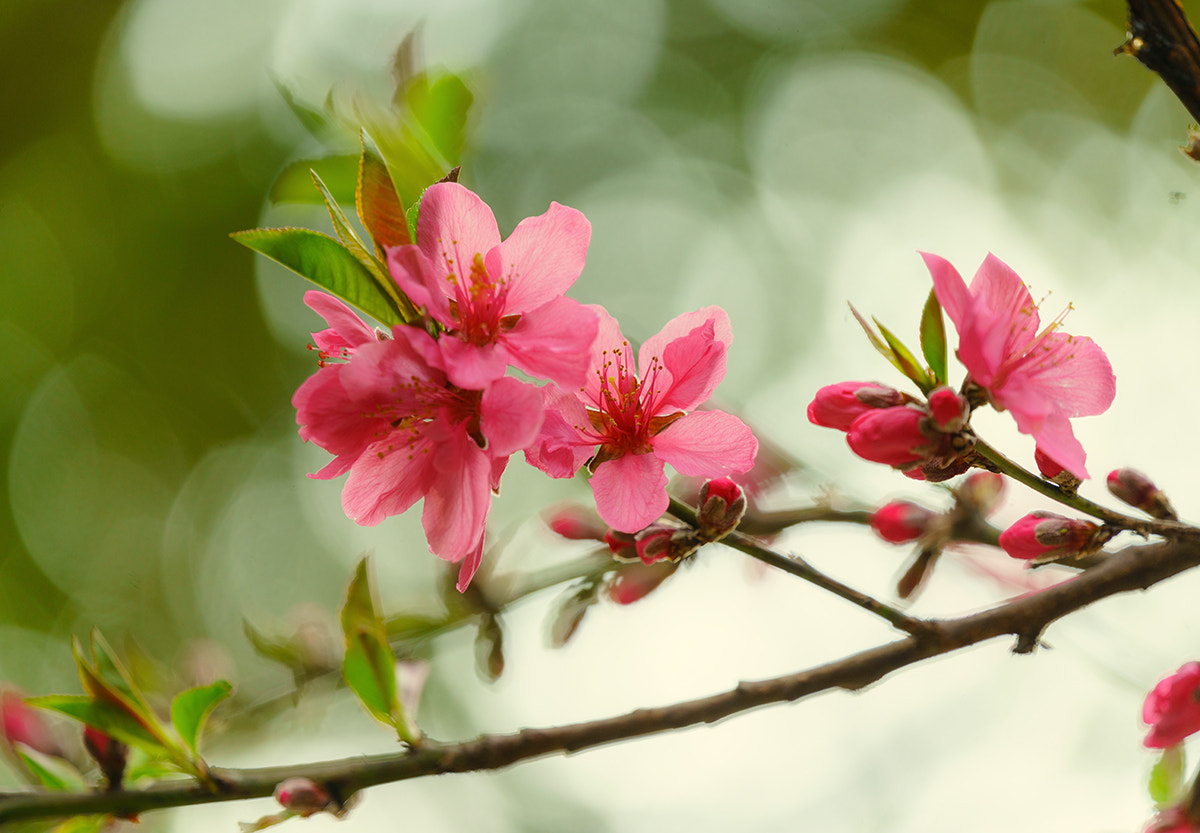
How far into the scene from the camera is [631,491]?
0.62m

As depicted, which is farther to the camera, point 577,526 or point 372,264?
point 577,526

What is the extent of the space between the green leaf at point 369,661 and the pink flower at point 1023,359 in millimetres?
486

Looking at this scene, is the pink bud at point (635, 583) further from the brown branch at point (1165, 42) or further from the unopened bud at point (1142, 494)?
the brown branch at point (1165, 42)

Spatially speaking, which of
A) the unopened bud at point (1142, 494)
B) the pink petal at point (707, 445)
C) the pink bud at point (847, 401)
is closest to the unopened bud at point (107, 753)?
the pink petal at point (707, 445)

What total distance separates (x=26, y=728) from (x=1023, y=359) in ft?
3.60

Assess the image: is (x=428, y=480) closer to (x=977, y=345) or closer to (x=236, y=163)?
(x=977, y=345)

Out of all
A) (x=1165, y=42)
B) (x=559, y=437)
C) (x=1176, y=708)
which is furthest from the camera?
(x=1176, y=708)

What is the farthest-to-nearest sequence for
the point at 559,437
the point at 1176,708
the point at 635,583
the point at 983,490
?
the point at 983,490, the point at 635,583, the point at 1176,708, the point at 559,437

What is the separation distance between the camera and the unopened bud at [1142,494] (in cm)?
65

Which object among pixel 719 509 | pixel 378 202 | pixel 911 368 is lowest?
pixel 719 509

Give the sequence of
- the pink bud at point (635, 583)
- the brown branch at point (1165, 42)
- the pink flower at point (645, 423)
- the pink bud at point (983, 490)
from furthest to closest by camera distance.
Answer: the pink bud at point (983, 490), the pink bud at point (635, 583), the pink flower at point (645, 423), the brown branch at point (1165, 42)

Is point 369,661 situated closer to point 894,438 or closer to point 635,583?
point 635,583

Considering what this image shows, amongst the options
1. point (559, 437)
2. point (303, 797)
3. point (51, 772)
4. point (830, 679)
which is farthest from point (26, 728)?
point (830, 679)

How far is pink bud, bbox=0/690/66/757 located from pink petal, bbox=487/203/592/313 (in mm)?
733
